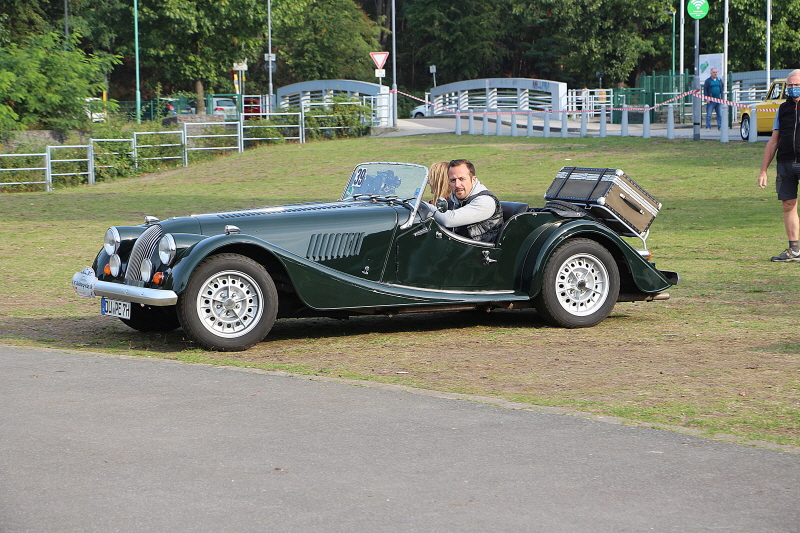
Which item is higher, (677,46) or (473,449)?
(677,46)

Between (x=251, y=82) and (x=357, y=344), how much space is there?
253ft

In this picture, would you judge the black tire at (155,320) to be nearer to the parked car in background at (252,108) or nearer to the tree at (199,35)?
the parked car in background at (252,108)

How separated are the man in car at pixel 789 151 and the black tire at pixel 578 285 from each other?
382 cm

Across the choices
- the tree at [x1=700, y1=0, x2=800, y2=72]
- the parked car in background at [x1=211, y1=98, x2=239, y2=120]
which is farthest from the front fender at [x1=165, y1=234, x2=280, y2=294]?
the tree at [x1=700, y1=0, x2=800, y2=72]

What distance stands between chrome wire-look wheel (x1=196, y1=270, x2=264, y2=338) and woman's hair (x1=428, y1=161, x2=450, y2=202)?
194cm

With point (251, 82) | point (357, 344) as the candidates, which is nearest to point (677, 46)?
point (251, 82)

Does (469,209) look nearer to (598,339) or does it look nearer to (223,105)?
(598,339)

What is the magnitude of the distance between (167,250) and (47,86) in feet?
94.9

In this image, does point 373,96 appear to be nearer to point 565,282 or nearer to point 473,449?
point 565,282

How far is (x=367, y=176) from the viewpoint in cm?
960

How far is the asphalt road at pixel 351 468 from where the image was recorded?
4414 mm

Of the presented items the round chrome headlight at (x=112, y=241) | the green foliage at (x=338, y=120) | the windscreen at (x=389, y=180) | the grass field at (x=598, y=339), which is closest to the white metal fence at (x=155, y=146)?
the green foliage at (x=338, y=120)

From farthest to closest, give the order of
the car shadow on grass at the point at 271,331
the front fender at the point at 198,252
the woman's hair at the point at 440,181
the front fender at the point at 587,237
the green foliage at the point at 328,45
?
1. the green foliage at the point at 328,45
2. the woman's hair at the point at 440,181
3. the front fender at the point at 587,237
4. the car shadow on grass at the point at 271,331
5. the front fender at the point at 198,252

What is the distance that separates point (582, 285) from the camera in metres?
9.32
